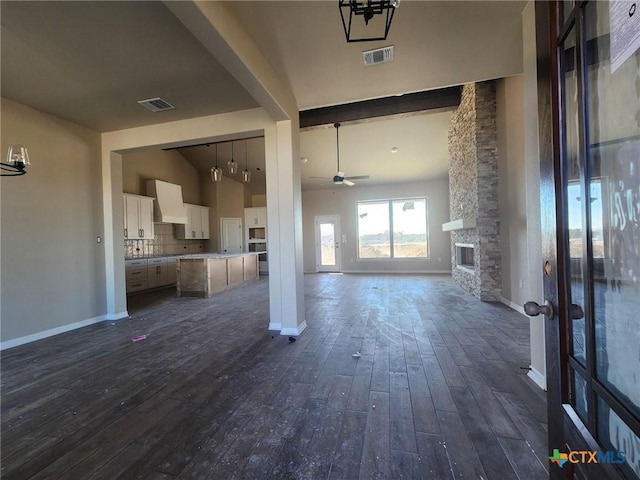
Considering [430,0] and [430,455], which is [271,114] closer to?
[430,0]

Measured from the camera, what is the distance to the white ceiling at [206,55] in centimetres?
202

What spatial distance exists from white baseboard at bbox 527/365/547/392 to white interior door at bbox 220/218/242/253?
8553 mm

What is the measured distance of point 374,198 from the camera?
9.28 meters

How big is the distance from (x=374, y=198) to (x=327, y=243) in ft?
7.63

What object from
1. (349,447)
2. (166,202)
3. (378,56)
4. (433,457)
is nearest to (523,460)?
(433,457)

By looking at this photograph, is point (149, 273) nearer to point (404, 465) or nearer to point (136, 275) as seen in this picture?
point (136, 275)

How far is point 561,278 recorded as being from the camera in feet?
2.73

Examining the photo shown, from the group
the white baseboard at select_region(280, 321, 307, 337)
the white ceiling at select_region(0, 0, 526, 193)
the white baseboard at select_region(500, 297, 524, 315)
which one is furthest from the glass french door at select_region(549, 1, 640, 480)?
the white baseboard at select_region(500, 297, 524, 315)

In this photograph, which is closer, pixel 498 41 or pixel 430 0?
pixel 430 0

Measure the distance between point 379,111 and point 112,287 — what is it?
5.51 metres

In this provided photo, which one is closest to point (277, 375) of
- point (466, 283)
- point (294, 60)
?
point (294, 60)

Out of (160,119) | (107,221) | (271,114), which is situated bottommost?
(107,221)

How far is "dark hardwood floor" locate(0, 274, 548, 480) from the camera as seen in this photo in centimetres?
136

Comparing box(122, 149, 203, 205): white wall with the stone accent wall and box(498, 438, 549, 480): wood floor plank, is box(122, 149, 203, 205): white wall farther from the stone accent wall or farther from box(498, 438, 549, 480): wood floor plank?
box(498, 438, 549, 480): wood floor plank
